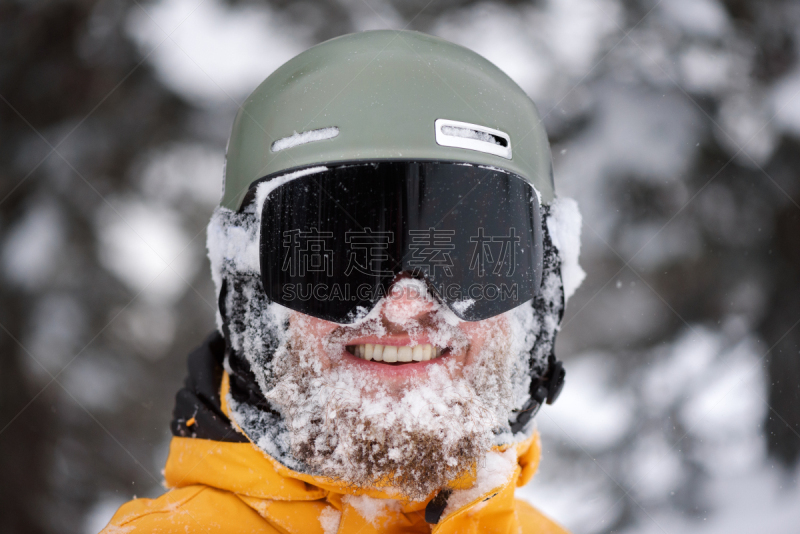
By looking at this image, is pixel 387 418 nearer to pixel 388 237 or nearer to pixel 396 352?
pixel 396 352

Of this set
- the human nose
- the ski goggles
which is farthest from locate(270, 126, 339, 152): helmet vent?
the human nose

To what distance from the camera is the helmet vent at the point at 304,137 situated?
1424 millimetres

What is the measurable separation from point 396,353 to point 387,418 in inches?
7.3

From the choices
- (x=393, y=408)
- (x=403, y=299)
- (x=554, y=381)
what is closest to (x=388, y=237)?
(x=403, y=299)

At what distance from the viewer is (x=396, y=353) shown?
1309 millimetres

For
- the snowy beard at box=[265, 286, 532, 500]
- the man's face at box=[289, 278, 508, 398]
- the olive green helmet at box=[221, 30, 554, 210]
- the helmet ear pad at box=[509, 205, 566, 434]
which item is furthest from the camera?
the helmet ear pad at box=[509, 205, 566, 434]

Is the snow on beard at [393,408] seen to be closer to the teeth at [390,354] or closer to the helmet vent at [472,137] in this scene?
the teeth at [390,354]

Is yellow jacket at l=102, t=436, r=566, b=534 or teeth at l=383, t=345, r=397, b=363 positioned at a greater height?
teeth at l=383, t=345, r=397, b=363

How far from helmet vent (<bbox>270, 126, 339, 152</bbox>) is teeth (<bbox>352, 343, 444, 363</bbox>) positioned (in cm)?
59

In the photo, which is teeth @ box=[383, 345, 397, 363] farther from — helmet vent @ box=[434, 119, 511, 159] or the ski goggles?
helmet vent @ box=[434, 119, 511, 159]

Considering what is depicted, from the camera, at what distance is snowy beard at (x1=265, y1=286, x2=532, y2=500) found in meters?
1.17

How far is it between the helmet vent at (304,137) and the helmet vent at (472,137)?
30 centimetres

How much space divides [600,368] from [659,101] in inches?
84.8

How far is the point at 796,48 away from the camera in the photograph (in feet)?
12.3
